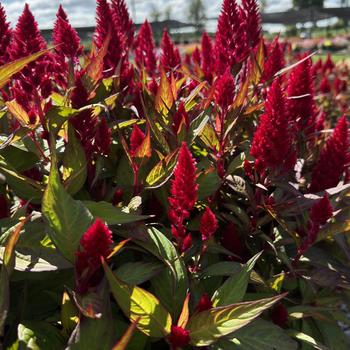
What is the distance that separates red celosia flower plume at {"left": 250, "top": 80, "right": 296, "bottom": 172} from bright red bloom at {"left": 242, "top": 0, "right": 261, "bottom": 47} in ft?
1.64

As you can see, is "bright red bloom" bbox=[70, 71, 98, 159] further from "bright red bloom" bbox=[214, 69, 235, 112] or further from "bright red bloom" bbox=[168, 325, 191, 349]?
"bright red bloom" bbox=[168, 325, 191, 349]

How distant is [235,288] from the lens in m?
1.22

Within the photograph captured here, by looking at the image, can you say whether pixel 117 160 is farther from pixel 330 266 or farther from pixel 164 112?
pixel 330 266

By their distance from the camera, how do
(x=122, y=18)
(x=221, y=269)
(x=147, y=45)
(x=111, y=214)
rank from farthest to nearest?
(x=147, y=45), (x=122, y=18), (x=221, y=269), (x=111, y=214)

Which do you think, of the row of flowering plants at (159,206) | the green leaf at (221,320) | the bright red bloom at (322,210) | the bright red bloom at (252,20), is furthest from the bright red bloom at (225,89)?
the green leaf at (221,320)

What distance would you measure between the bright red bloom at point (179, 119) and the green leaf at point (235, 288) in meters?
0.52

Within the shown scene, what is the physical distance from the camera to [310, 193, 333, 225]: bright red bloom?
129 cm

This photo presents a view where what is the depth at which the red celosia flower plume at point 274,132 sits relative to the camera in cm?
133

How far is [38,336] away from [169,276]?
1.31ft

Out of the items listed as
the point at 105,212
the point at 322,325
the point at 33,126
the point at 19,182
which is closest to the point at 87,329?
the point at 105,212

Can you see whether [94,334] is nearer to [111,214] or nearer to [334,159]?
[111,214]

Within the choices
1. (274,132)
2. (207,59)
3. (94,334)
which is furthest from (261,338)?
(207,59)

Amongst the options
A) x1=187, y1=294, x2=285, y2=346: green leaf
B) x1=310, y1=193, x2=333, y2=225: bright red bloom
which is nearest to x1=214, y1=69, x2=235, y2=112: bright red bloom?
x1=310, y1=193, x2=333, y2=225: bright red bloom

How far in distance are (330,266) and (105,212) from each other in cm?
87
